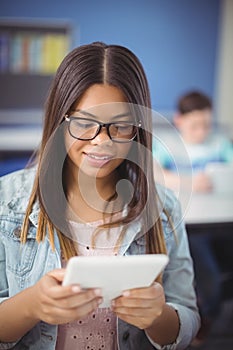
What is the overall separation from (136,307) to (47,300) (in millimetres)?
122

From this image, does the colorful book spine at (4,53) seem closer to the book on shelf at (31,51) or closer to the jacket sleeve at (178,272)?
the book on shelf at (31,51)

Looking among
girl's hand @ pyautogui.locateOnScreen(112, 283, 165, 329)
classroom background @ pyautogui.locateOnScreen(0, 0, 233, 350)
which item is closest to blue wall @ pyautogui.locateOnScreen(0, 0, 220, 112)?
classroom background @ pyautogui.locateOnScreen(0, 0, 233, 350)

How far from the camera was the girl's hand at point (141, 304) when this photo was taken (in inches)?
27.6

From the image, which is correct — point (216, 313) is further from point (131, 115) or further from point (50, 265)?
point (131, 115)

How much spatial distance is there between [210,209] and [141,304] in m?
0.86

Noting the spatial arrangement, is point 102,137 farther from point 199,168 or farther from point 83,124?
point 199,168

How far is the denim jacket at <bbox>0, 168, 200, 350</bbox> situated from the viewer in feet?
2.81

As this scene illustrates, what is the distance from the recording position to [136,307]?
28.0 inches

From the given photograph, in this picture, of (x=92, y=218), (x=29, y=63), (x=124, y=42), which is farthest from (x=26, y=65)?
(x=92, y=218)

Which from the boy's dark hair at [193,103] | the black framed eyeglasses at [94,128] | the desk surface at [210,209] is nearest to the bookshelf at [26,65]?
the boy's dark hair at [193,103]

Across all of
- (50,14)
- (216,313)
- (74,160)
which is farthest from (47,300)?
(50,14)

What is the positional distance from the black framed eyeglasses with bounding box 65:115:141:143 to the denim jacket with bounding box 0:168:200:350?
0.54 ft

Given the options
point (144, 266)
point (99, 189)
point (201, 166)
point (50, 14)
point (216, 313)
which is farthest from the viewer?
point (50, 14)

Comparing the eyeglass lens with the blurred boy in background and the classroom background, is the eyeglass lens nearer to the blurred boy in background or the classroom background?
the blurred boy in background
